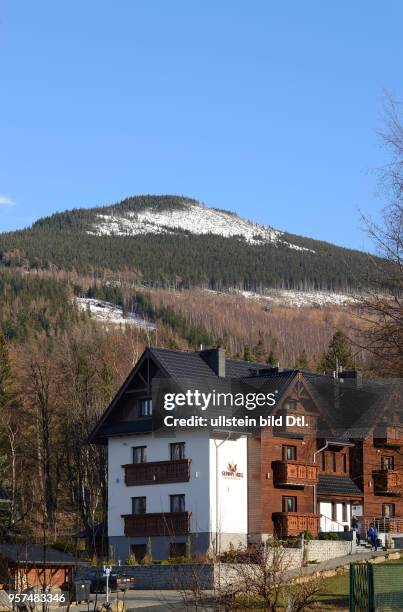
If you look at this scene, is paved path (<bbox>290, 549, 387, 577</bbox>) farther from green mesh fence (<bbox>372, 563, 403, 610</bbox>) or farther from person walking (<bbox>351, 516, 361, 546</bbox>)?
green mesh fence (<bbox>372, 563, 403, 610</bbox>)

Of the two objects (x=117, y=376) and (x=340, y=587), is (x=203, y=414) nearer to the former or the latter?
(x=340, y=587)

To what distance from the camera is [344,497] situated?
56.0 metres

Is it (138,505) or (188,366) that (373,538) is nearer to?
(138,505)

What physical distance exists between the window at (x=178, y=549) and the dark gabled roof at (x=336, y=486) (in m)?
8.31

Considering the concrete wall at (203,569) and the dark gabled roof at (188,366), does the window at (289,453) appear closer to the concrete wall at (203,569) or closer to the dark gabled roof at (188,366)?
the dark gabled roof at (188,366)

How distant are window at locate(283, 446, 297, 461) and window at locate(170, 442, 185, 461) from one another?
5.28 m

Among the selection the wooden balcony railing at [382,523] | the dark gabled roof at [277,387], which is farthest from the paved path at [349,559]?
the dark gabled roof at [277,387]

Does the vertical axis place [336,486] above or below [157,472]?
below

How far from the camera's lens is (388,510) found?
58594 millimetres

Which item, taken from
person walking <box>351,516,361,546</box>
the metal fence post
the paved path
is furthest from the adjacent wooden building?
the metal fence post

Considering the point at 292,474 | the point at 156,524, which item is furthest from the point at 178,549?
the point at 292,474

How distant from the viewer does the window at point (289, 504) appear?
52281mm

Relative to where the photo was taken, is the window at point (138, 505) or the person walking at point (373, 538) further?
the window at point (138, 505)

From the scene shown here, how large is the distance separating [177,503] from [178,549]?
2131 millimetres
